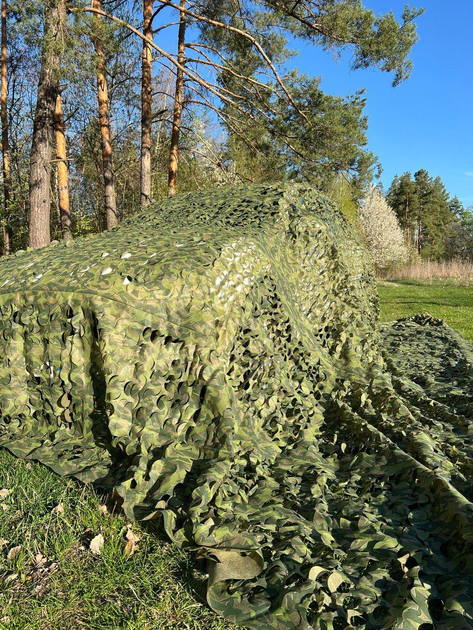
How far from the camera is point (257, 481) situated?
2.37m

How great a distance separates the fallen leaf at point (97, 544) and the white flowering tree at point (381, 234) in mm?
34954

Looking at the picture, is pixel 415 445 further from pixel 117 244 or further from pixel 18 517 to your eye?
pixel 117 244

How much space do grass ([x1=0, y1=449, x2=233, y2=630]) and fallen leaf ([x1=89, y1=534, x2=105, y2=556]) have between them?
2 cm

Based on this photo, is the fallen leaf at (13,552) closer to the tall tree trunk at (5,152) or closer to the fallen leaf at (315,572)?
the fallen leaf at (315,572)

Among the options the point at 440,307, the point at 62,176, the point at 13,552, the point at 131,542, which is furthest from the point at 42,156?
the point at 440,307

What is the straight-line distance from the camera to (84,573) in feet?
5.83

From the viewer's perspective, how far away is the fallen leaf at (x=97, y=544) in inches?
74.4

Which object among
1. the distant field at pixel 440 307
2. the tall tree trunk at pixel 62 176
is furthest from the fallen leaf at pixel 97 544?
the tall tree trunk at pixel 62 176

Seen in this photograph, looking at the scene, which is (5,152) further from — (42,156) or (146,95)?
(42,156)

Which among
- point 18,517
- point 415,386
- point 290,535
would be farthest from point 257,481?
point 415,386

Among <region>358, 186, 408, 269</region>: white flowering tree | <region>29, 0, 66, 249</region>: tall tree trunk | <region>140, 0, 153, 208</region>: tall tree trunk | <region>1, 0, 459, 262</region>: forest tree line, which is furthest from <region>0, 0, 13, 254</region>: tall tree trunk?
<region>358, 186, 408, 269</region>: white flowering tree

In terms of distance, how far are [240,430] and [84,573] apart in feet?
3.46

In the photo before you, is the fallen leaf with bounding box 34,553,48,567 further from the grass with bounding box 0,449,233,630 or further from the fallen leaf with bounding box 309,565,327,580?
the fallen leaf with bounding box 309,565,327,580

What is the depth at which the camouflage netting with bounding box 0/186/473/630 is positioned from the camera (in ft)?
5.81
